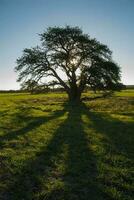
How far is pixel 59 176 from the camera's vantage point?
1188cm

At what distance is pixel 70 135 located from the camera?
2045 cm

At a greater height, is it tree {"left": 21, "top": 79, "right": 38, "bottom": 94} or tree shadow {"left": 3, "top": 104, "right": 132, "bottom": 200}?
tree {"left": 21, "top": 79, "right": 38, "bottom": 94}

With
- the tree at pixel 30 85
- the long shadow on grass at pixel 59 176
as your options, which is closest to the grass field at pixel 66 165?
the long shadow on grass at pixel 59 176

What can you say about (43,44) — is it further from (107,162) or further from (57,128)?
(107,162)

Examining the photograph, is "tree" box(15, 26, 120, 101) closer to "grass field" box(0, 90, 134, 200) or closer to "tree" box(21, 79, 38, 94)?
"tree" box(21, 79, 38, 94)

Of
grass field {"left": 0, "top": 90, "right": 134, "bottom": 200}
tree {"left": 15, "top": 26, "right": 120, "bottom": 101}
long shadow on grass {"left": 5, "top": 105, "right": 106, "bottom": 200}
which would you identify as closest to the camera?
long shadow on grass {"left": 5, "top": 105, "right": 106, "bottom": 200}

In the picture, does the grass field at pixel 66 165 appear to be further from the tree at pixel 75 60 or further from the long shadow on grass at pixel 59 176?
the tree at pixel 75 60

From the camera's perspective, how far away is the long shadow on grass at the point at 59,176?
10094 mm

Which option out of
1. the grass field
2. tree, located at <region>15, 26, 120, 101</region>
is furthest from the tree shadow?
tree, located at <region>15, 26, 120, 101</region>

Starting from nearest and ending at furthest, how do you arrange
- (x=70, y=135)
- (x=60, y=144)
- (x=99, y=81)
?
(x=60, y=144)
(x=70, y=135)
(x=99, y=81)

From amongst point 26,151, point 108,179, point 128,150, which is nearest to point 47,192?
point 108,179

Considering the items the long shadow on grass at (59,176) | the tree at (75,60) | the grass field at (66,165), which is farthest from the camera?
the tree at (75,60)

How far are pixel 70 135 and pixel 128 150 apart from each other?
523cm

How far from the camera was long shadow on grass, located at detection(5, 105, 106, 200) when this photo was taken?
1009cm
